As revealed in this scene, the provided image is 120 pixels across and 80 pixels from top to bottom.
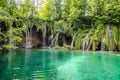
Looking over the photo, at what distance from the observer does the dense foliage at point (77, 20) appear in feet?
165

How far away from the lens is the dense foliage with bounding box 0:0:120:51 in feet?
165

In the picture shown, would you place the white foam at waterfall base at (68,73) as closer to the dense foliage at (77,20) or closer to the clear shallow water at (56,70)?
the clear shallow water at (56,70)

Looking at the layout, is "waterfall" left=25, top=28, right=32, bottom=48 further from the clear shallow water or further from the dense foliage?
the clear shallow water

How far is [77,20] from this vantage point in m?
57.2

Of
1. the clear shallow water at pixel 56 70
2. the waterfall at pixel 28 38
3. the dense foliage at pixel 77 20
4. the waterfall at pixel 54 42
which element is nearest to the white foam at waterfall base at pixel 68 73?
the clear shallow water at pixel 56 70

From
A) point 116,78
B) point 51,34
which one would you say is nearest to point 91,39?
point 51,34

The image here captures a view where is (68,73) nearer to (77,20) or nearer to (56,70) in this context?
(56,70)

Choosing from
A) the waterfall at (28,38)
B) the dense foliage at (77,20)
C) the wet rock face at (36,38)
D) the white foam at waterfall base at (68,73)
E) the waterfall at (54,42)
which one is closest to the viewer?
the white foam at waterfall base at (68,73)

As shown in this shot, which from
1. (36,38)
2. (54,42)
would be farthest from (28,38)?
(54,42)

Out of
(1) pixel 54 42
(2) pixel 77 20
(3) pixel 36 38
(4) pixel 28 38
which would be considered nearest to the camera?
(2) pixel 77 20

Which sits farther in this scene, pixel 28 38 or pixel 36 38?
pixel 36 38

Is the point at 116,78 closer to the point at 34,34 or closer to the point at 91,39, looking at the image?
the point at 91,39

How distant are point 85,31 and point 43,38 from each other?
12.4 m

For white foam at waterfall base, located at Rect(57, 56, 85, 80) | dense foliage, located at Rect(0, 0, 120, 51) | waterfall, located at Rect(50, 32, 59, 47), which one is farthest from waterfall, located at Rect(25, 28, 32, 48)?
white foam at waterfall base, located at Rect(57, 56, 85, 80)
